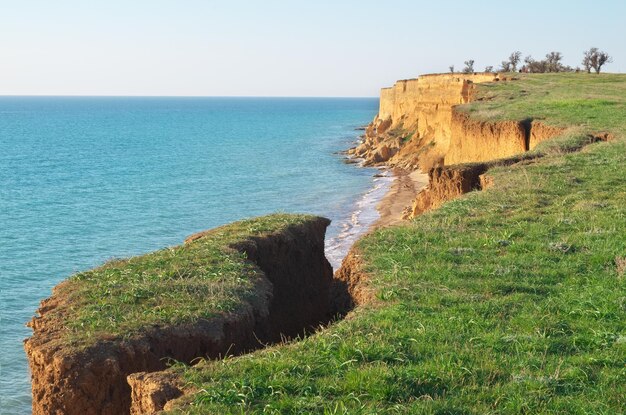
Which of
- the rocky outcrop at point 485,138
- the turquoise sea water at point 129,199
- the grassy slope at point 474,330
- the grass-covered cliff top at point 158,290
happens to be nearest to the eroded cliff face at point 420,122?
the turquoise sea water at point 129,199

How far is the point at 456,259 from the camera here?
12.6m

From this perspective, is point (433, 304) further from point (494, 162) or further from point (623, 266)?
point (494, 162)

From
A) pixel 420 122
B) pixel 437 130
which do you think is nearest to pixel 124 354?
pixel 437 130

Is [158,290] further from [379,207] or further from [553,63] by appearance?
[553,63]

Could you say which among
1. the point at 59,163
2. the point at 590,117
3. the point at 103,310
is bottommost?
the point at 59,163

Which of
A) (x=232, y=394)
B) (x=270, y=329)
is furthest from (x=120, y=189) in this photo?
(x=232, y=394)

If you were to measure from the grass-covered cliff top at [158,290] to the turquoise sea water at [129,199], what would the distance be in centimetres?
656

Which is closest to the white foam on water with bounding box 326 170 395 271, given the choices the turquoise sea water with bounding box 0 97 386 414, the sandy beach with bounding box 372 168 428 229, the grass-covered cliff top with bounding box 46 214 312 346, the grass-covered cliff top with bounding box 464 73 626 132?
the turquoise sea water with bounding box 0 97 386 414

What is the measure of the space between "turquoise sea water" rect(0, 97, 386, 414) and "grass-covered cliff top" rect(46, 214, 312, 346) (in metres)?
6.56

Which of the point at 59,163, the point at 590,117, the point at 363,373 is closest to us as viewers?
the point at 363,373

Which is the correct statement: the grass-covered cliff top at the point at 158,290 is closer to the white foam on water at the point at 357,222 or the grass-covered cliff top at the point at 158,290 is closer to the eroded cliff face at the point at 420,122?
the white foam on water at the point at 357,222

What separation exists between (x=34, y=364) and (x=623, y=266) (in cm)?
895

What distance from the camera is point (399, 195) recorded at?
4509 cm

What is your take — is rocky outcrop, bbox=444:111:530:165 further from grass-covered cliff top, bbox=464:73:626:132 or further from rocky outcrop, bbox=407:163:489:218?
rocky outcrop, bbox=407:163:489:218
